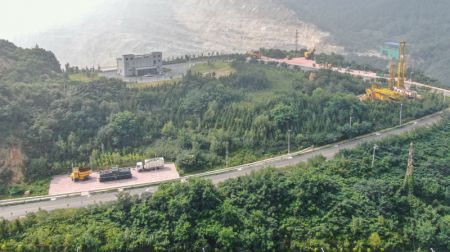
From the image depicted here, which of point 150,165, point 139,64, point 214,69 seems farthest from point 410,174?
point 139,64

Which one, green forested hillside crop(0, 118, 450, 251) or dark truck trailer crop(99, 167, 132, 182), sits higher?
dark truck trailer crop(99, 167, 132, 182)

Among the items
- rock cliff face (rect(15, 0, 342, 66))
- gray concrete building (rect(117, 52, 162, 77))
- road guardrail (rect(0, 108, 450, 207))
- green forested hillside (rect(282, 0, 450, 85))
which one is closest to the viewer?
road guardrail (rect(0, 108, 450, 207))

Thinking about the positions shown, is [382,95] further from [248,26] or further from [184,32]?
[184,32]

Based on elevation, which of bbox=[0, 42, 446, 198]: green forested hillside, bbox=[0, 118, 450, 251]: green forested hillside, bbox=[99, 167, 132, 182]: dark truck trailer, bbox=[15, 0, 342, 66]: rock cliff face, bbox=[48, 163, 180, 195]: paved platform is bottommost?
bbox=[0, 118, 450, 251]: green forested hillside

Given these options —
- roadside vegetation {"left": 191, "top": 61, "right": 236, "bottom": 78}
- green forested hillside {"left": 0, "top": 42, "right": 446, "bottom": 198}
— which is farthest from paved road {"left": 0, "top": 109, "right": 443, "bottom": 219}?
roadside vegetation {"left": 191, "top": 61, "right": 236, "bottom": 78}

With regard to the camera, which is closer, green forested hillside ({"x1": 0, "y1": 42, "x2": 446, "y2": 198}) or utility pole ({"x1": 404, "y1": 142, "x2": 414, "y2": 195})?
utility pole ({"x1": 404, "y1": 142, "x2": 414, "y2": 195})

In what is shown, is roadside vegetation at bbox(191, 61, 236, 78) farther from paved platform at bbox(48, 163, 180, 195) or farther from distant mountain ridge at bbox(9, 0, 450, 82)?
distant mountain ridge at bbox(9, 0, 450, 82)

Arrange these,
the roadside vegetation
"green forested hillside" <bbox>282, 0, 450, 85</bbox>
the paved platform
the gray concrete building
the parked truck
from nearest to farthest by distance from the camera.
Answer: the paved platform → the parked truck → the gray concrete building → the roadside vegetation → "green forested hillside" <bbox>282, 0, 450, 85</bbox>
